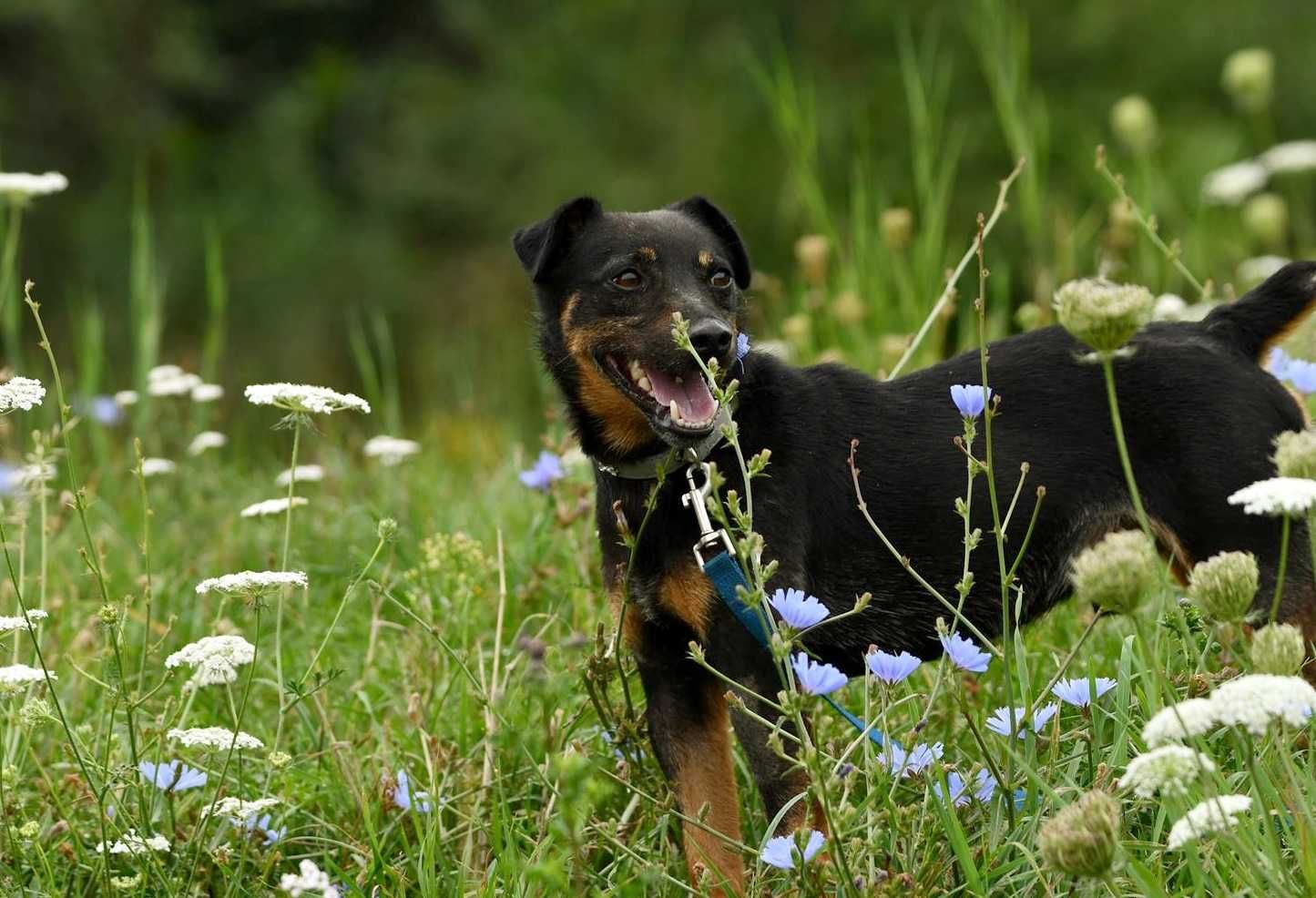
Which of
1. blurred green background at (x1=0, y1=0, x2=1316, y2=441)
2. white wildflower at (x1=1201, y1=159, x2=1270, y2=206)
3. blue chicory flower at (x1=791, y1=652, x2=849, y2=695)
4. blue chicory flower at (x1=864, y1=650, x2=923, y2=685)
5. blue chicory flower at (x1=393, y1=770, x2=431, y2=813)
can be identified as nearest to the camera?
blue chicory flower at (x1=791, y1=652, x2=849, y2=695)

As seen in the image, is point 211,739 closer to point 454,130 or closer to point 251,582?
point 251,582

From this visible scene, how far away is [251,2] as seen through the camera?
2153cm

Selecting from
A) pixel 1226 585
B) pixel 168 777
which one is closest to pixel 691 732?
pixel 168 777

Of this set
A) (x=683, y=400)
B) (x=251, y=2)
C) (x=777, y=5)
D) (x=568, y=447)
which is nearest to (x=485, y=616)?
(x=568, y=447)

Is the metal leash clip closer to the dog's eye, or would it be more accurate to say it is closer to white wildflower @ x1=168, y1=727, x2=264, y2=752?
the dog's eye

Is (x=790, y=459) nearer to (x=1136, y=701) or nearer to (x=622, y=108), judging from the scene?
(x=1136, y=701)

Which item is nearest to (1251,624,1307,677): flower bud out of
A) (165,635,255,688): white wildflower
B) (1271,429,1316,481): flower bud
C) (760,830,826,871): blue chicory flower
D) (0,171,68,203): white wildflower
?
(1271,429,1316,481): flower bud

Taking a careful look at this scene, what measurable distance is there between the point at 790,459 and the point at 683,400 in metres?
0.26

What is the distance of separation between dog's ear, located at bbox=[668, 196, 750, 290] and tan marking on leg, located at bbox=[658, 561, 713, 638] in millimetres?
937

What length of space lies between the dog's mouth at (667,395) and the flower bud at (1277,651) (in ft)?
4.31

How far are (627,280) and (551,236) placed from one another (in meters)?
0.21

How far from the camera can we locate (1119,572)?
1.91 metres

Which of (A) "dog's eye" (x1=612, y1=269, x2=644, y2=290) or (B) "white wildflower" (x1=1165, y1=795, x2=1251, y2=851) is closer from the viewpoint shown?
(B) "white wildflower" (x1=1165, y1=795, x2=1251, y2=851)

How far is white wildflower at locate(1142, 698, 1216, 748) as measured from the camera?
195cm
